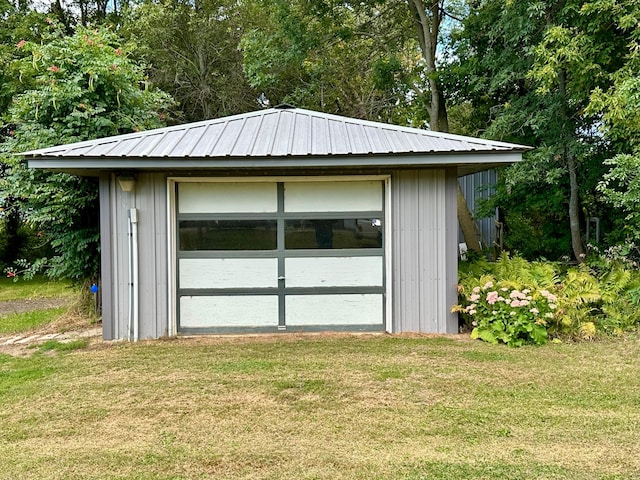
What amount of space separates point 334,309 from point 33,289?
9362 millimetres

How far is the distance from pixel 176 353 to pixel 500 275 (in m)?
4.06

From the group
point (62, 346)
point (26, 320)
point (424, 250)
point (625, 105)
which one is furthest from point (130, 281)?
point (625, 105)

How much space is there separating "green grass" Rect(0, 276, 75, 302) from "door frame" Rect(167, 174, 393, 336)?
17.6 ft

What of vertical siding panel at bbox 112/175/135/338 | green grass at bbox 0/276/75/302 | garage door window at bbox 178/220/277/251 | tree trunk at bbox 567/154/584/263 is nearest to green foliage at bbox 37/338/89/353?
vertical siding panel at bbox 112/175/135/338

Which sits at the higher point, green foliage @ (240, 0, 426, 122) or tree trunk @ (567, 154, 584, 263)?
green foliage @ (240, 0, 426, 122)

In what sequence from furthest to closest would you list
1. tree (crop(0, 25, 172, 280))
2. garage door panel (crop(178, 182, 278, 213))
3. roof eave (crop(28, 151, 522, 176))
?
tree (crop(0, 25, 172, 280))
garage door panel (crop(178, 182, 278, 213))
roof eave (crop(28, 151, 522, 176))

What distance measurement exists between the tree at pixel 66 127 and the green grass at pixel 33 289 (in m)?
3.78

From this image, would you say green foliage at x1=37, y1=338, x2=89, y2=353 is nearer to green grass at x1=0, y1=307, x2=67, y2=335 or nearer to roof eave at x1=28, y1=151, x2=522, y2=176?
green grass at x1=0, y1=307, x2=67, y2=335

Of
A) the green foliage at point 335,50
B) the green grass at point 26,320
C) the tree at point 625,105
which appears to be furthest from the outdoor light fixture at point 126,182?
the green foliage at point 335,50

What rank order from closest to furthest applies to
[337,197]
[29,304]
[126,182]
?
[126,182] → [337,197] → [29,304]

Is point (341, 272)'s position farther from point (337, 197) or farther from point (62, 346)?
point (62, 346)

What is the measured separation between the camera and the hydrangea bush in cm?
502

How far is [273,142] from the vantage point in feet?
17.9

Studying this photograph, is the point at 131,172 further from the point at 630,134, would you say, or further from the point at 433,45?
the point at 433,45
